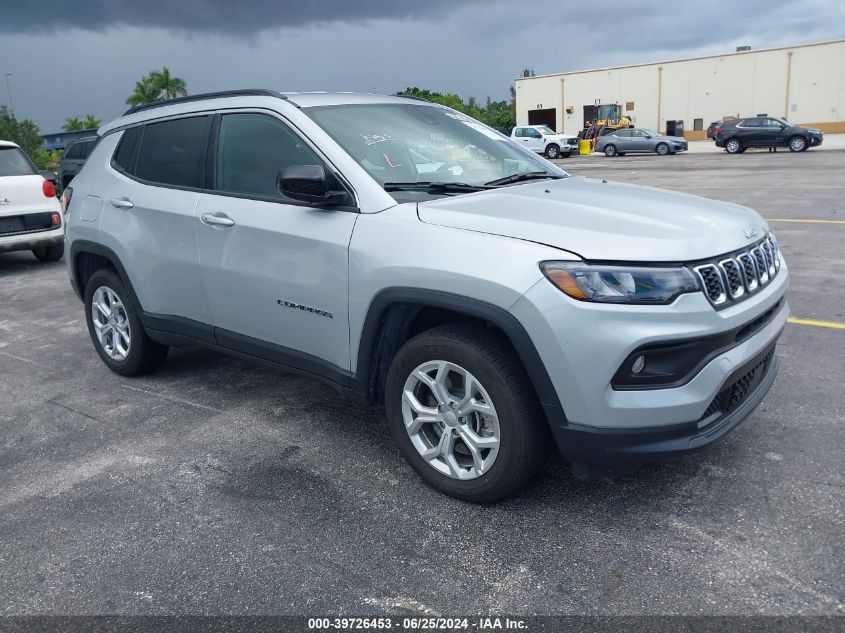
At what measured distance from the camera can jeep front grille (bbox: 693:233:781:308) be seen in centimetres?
296

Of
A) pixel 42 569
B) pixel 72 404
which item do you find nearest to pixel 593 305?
pixel 42 569

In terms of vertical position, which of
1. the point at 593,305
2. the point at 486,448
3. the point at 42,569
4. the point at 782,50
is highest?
the point at 782,50

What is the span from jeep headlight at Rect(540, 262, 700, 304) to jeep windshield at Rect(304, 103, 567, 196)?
40.3 inches

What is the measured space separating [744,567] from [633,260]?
3.94 feet

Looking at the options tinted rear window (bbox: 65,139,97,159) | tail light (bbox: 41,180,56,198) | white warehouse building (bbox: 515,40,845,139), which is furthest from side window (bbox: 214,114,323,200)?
white warehouse building (bbox: 515,40,845,139)

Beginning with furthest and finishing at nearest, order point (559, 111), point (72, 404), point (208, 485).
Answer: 1. point (559, 111)
2. point (72, 404)
3. point (208, 485)

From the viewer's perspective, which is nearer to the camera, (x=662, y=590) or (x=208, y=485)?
(x=662, y=590)

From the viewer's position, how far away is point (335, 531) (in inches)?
126

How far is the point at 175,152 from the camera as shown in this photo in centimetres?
463

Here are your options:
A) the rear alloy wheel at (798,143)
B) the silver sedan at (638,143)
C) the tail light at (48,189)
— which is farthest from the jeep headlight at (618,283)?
the silver sedan at (638,143)

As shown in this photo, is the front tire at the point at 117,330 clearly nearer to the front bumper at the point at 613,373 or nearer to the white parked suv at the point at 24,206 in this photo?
the front bumper at the point at 613,373

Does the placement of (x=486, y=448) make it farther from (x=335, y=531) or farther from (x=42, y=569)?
(x=42, y=569)

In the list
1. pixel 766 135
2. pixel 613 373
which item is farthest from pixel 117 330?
pixel 766 135

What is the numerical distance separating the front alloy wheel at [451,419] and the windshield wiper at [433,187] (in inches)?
35.3
